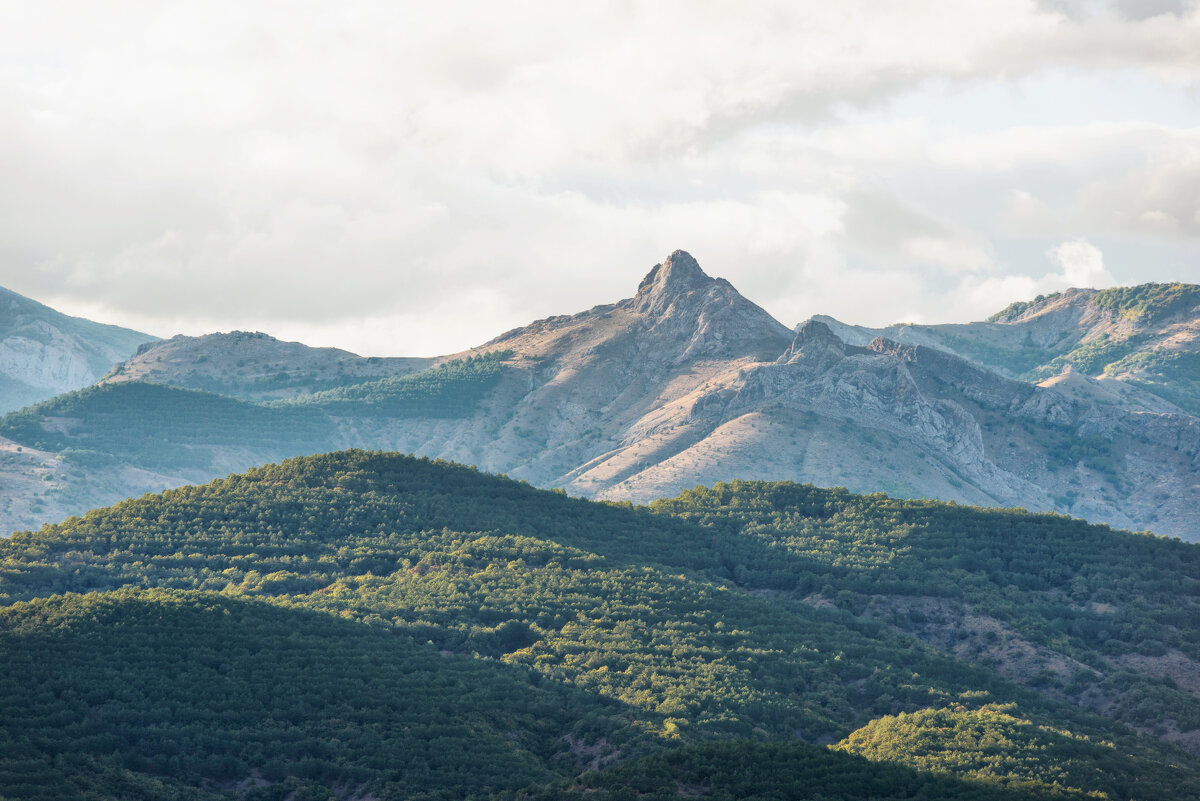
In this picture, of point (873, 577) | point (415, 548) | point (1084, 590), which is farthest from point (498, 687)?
point (1084, 590)

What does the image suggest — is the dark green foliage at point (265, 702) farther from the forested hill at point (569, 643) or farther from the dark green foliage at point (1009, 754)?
the dark green foliage at point (1009, 754)

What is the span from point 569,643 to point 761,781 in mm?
38362

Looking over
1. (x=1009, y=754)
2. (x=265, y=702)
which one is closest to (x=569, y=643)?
(x=265, y=702)

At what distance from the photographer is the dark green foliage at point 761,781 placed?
80.9 m

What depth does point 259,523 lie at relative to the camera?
15238cm

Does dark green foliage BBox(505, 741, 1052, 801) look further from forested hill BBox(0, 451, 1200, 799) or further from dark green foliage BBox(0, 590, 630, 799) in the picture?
dark green foliage BBox(0, 590, 630, 799)

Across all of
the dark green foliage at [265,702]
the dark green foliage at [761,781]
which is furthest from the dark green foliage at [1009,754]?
the dark green foliage at [265,702]

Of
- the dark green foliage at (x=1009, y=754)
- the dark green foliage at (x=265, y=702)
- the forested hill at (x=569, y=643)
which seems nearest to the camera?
the dark green foliage at (x=265, y=702)

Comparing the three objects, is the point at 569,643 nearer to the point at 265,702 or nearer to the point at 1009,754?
the point at 265,702

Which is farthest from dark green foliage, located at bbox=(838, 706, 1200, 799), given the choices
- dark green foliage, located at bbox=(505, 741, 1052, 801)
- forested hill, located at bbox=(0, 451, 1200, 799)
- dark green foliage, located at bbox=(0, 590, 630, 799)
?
dark green foliage, located at bbox=(0, 590, 630, 799)

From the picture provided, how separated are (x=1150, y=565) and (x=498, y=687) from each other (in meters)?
78.3

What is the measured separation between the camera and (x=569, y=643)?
119 m

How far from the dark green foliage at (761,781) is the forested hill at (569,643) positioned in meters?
0.30

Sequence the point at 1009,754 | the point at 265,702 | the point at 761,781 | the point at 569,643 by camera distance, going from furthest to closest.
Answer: the point at 569,643 → the point at 265,702 → the point at 1009,754 → the point at 761,781
